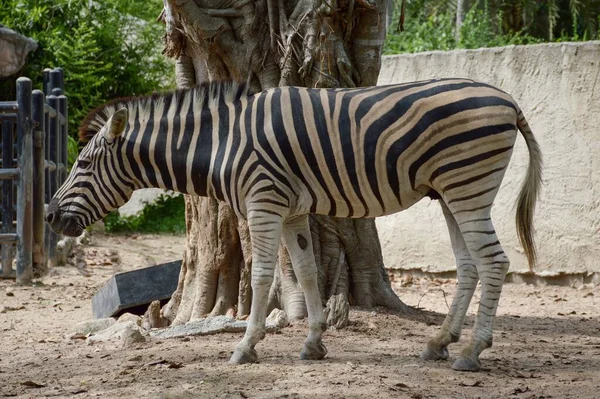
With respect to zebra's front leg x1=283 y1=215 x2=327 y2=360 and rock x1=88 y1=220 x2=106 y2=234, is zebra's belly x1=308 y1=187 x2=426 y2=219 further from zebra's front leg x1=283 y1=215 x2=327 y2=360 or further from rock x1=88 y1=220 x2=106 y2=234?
rock x1=88 y1=220 x2=106 y2=234

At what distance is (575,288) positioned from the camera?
9516 millimetres

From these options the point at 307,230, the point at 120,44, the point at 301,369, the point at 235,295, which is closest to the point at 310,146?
the point at 307,230

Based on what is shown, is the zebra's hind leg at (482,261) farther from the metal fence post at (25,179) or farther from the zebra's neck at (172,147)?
the metal fence post at (25,179)

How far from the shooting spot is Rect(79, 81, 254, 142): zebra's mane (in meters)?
5.94

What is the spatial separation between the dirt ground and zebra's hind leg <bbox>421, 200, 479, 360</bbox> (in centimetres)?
14

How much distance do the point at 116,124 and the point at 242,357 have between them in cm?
176

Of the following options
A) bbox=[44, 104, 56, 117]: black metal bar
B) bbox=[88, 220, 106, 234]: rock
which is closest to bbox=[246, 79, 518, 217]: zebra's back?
bbox=[44, 104, 56, 117]: black metal bar

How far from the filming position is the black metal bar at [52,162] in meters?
10.8

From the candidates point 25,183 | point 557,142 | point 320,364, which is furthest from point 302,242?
point 25,183

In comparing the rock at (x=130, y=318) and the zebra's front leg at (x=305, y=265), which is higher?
the zebra's front leg at (x=305, y=265)

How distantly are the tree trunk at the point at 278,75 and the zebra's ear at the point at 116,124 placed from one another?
3.79 feet

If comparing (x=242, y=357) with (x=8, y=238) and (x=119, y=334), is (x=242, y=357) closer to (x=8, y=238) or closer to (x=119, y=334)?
(x=119, y=334)

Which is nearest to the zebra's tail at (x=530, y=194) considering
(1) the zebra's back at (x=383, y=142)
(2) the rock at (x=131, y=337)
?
(1) the zebra's back at (x=383, y=142)

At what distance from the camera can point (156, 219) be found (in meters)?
15.6
